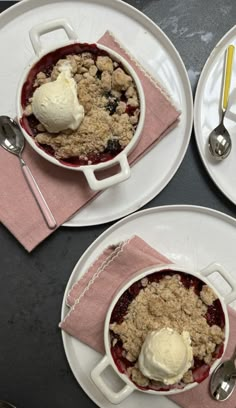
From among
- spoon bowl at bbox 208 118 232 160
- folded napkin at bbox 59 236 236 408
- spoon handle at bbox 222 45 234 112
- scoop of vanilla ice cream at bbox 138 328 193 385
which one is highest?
spoon handle at bbox 222 45 234 112

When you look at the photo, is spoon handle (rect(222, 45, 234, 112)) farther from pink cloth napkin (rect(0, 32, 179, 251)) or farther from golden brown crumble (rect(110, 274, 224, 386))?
golden brown crumble (rect(110, 274, 224, 386))

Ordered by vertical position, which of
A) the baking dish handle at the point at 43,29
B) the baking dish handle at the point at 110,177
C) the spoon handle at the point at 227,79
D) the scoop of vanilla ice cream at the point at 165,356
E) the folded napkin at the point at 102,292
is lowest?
the scoop of vanilla ice cream at the point at 165,356

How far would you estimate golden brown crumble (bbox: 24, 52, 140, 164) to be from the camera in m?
1.06

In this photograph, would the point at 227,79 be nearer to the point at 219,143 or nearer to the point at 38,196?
the point at 219,143

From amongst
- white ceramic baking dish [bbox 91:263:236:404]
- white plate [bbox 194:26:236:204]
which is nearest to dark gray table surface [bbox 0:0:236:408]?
white plate [bbox 194:26:236:204]

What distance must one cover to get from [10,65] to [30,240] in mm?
365

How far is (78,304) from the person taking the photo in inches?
43.6

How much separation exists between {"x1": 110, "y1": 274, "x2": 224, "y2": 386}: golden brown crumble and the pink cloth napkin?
0.23m

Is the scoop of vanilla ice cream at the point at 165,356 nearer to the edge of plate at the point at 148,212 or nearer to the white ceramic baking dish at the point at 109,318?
the white ceramic baking dish at the point at 109,318

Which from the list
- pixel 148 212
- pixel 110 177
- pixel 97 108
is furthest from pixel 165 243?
pixel 97 108

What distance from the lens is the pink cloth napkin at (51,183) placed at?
1.13 metres

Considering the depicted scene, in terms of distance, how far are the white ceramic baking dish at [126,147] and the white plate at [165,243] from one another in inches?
4.7

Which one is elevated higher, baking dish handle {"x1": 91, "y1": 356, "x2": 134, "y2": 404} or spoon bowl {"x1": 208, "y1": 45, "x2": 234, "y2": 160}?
spoon bowl {"x1": 208, "y1": 45, "x2": 234, "y2": 160}

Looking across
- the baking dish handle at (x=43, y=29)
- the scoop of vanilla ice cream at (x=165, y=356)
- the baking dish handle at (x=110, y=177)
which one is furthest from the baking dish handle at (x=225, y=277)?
the baking dish handle at (x=43, y=29)
